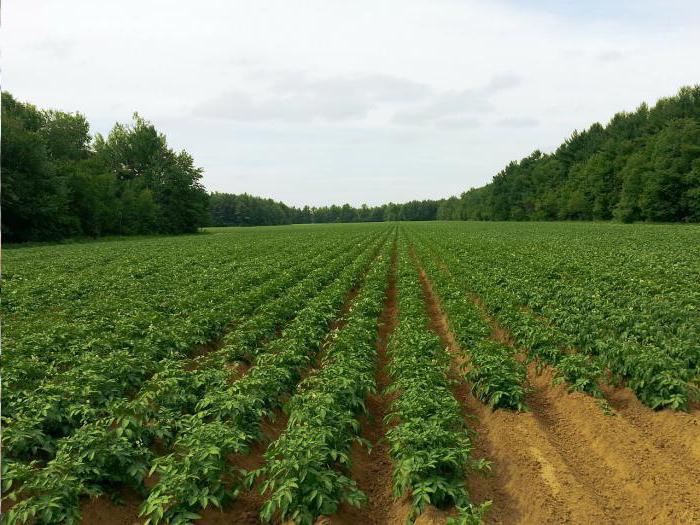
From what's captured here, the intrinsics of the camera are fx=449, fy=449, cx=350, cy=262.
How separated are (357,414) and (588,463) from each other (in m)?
3.34

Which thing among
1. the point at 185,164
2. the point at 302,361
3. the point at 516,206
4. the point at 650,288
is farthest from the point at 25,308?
the point at 516,206

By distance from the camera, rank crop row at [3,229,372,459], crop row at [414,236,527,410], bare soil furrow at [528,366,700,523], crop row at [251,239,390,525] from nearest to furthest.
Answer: crop row at [251,239,390,525]
bare soil furrow at [528,366,700,523]
crop row at [3,229,372,459]
crop row at [414,236,527,410]

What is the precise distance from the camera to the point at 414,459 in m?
4.90

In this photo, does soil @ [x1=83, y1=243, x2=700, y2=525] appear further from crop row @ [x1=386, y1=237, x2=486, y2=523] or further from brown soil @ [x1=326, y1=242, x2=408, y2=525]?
crop row @ [x1=386, y1=237, x2=486, y2=523]

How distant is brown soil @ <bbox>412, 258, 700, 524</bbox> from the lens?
4.96 m

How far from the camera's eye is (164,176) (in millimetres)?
77438

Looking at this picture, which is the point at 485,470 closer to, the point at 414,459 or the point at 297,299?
the point at 414,459

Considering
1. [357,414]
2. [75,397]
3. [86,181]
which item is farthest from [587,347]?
[86,181]

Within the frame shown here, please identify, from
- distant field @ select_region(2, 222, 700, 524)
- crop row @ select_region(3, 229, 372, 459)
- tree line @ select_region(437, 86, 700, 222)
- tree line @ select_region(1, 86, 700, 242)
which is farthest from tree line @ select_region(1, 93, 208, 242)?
tree line @ select_region(437, 86, 700, 222)

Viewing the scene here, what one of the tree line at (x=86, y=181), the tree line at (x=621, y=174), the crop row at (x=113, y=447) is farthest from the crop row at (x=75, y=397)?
the tree line at (x=621, y=174)

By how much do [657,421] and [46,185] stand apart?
54329 millimetres

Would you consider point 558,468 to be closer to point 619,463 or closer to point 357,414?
point 619,463

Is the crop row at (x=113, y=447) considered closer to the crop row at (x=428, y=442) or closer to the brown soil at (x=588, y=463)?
the crop row at (x=428, y=442)

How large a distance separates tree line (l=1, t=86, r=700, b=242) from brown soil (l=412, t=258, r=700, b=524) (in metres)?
49.3
